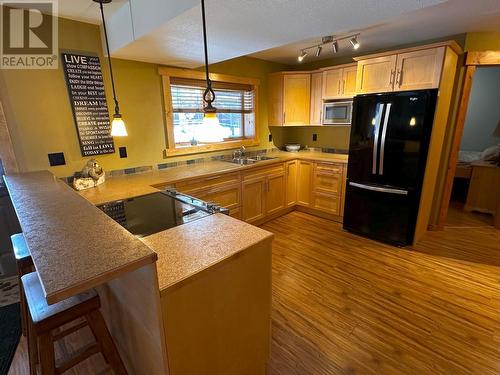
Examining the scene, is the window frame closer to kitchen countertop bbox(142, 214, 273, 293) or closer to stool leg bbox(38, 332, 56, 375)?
kitchen countertop bbox(142, 214, 273, 293)

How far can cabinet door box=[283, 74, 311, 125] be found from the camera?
151 inches

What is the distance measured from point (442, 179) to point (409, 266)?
1.35m

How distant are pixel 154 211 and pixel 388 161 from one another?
247 centimetres

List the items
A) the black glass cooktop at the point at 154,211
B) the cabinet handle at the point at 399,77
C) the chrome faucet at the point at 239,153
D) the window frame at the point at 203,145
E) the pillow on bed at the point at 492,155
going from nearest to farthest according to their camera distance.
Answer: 1. the black glass cooktop at the point at 154,211
2. the cabinet handle at the point at 399,77
3. the window frame at the point at 203,145
4. the chrome faucet at the point at 239,153
5. the pillow on bed at the point at 492,155

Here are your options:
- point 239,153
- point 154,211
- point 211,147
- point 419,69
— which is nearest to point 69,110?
point 154,211

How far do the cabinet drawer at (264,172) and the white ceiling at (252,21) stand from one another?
1368mm

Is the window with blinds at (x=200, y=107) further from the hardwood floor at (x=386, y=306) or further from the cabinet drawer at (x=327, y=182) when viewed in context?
the hardwood floor at (x=386, y=306)

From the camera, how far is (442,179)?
3188 millimetres

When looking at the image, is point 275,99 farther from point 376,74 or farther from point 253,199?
point 253,199

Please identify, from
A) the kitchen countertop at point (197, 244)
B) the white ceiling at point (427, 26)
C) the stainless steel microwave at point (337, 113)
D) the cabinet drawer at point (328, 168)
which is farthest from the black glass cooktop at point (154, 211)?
the stainless steel microwave at point (337, 113)

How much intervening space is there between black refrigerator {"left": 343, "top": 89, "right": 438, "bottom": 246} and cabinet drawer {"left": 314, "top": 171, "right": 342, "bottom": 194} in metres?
0.26

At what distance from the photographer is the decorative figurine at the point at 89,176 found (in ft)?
7.28

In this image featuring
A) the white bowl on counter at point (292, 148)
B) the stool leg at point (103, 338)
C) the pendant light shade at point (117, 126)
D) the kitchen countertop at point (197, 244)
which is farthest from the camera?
the white bowl on counter at point (292, 148)

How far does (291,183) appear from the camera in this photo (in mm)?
3910
